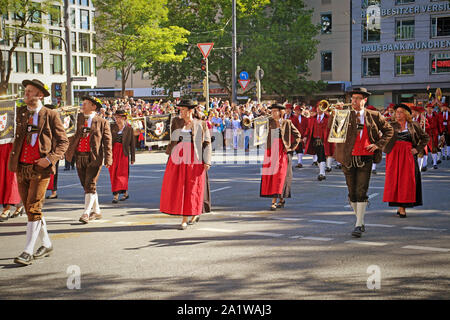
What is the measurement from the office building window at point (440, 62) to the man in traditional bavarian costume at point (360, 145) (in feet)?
147

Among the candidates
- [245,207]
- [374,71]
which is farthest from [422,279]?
[374,71]

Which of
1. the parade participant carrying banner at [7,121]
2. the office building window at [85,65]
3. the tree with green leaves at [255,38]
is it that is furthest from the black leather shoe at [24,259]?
the office building window at [85,65]

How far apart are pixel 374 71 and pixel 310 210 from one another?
44.3 metres

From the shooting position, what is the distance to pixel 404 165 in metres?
10.8

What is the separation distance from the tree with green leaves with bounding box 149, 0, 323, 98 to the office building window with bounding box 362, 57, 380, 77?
7428 mm

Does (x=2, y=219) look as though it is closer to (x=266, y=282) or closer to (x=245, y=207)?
(x=245, y=207)

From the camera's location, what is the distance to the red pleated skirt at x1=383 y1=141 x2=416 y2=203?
10562 mm

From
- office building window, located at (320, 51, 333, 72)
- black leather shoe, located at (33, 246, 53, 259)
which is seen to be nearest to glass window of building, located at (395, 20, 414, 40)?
office building window, located at (320, 51, 333, 72)

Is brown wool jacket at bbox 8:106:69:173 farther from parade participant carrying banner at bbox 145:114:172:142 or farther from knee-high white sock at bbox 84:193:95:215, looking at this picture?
parade participant carrying banner at bbox 145:114:172:142

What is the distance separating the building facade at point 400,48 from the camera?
5025 centimetres

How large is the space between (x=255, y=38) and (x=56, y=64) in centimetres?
4018

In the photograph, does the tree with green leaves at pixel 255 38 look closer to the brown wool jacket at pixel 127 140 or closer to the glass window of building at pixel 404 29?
the glass window of building at pixel 404 29

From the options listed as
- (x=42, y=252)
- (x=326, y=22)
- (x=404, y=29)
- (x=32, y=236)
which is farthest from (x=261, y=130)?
(x=326, y=22)

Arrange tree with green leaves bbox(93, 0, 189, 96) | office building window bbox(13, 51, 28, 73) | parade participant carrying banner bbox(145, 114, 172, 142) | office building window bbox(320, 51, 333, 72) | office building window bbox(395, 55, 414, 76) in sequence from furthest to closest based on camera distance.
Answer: office building window bbox(13, 51, 28, 73) < office building window bbox(320, 51, 333, 72) < office building window bbox(395, 55, 414, 76) < tree with green leaves bbox(93, 0, 189, 96) < parade participant carrying banner bbox(145, 114, 172, 142)
